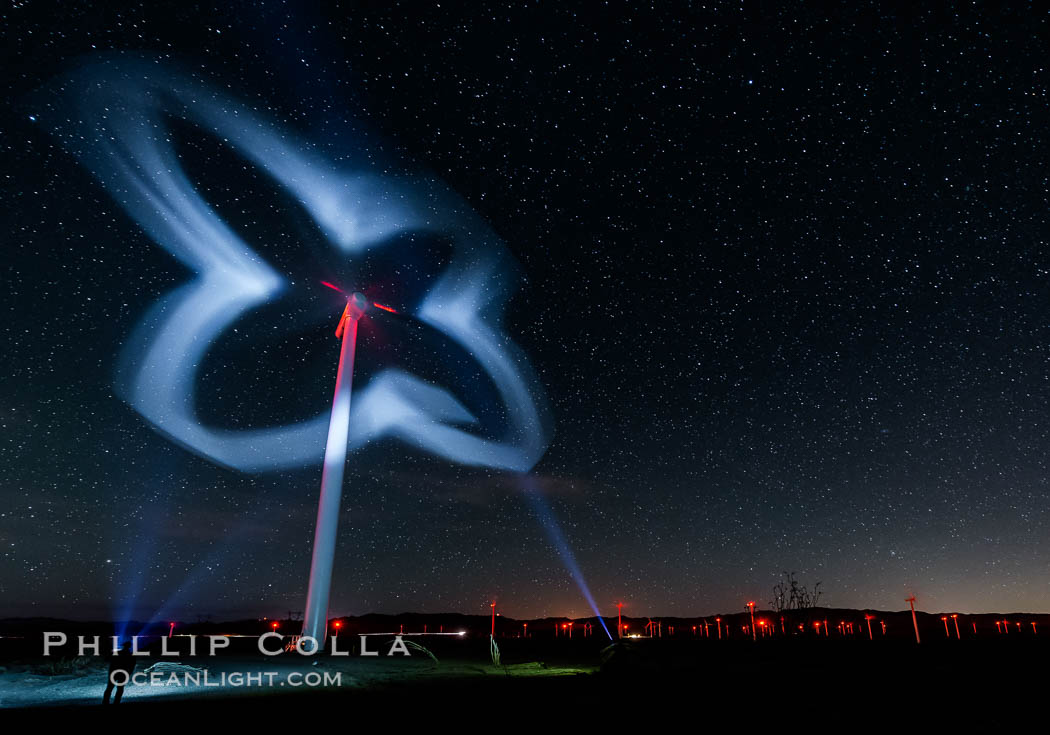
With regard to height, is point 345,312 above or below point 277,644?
above

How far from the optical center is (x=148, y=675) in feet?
61.0

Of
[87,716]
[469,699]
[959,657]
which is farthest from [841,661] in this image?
[87,716]

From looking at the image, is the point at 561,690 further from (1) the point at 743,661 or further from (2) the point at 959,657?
(2) the point at 959,657

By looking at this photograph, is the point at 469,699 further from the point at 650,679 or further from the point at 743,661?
the point at 743,661

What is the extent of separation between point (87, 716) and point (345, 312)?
32193 millimetres

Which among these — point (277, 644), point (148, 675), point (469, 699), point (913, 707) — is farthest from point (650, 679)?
point (277, 644)

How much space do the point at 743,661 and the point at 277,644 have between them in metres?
30.8

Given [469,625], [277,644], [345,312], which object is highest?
[345,312]

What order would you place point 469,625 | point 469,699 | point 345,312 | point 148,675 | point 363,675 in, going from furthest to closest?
1. point 469,625
2. point 345,312
3. point 363,675
4. point 148,675
5. point 469,699

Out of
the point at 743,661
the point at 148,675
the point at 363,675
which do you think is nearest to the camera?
the point at 148,675

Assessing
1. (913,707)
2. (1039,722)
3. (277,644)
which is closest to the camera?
(1039,722)

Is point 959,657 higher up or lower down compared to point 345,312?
lower down

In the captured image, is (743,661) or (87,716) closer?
(87,716)

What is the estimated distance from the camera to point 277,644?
129ft
